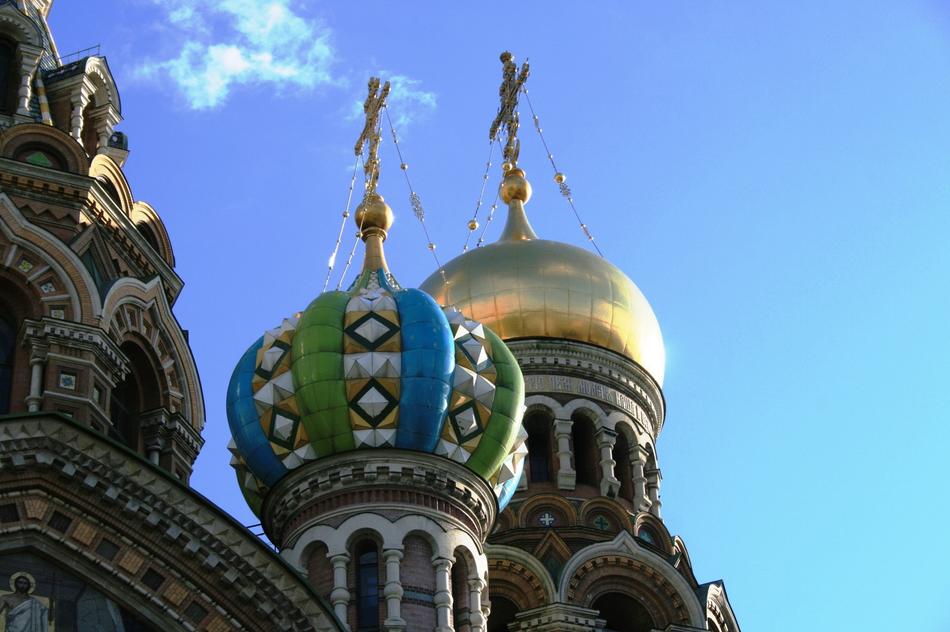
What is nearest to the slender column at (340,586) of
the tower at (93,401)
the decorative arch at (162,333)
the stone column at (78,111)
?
the tower at (93,401)

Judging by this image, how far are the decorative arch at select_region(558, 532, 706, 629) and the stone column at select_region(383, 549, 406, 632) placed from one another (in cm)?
390

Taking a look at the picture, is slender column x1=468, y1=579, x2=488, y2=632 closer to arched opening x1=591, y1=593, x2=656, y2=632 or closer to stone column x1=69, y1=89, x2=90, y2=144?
arched opening x1=591, y1=593, x2=656, y2=632

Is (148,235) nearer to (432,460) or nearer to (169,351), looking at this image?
(169,351)

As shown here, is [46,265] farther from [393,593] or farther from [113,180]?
[393,593]

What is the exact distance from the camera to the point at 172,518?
45.0 ft

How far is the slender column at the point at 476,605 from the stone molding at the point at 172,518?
222 cm

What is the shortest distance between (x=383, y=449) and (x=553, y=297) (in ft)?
19.1

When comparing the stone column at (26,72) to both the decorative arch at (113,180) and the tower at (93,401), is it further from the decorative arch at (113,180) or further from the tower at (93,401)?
the decorative arch at (113,180)

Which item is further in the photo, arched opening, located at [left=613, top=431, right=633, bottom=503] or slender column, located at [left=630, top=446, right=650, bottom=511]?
arched opening, located at [left=613, top=431, right=633, bottom=503]

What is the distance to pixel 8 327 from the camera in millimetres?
16156

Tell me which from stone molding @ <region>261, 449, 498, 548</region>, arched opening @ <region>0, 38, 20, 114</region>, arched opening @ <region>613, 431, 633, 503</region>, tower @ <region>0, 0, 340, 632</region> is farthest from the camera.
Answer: arched opening @ <region>613, 431, 633, 503</region>

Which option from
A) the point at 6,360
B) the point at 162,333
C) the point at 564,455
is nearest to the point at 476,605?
the point at 162,333

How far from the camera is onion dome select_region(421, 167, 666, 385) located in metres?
21.6

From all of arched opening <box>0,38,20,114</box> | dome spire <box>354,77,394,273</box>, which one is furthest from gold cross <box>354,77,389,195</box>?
arched opening <box>0,38,20,114</box>
